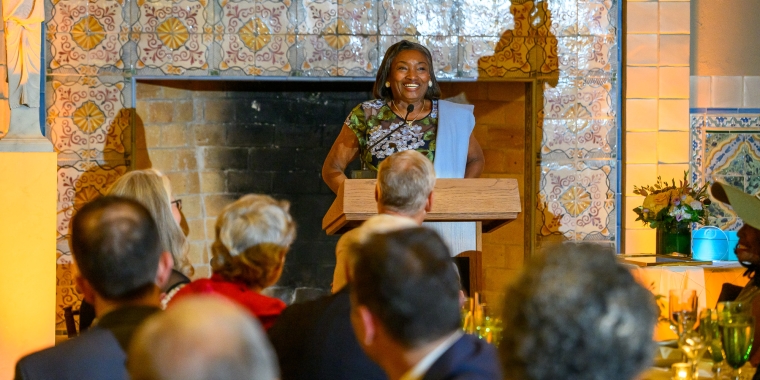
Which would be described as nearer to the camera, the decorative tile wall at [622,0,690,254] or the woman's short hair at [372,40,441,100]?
the woman's short hair at [372,40,441,100]

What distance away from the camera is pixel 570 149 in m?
5.13

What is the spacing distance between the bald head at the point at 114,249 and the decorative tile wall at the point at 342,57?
324 centimetres

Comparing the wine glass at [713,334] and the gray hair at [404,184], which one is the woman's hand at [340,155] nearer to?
the gray hair at [404,184]

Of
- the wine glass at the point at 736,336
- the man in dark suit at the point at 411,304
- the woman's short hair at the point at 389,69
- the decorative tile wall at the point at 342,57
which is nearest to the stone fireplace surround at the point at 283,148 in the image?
the decorative tile wall at the point at 342,57

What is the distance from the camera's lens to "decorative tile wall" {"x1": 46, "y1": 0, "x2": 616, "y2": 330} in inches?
195

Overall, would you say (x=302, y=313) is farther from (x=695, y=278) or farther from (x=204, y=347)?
(x=695, y=278)

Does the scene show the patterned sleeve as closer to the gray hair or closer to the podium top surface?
the podium top surface

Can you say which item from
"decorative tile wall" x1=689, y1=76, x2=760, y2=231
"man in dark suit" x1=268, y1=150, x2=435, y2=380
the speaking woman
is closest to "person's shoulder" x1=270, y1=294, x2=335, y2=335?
"man in dark suit" x1=268, y1=150, x2=435, y2=380

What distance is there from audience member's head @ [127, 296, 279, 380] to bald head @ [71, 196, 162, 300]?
69 cm

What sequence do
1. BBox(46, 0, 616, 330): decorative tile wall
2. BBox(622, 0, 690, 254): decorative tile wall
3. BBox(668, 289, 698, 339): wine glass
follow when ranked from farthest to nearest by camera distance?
BBox(622, 0, 690, 254): decorative tile wall → BBox(46, 0, 616, 330): decorative tile wall → BBox(668, 289, 698, 339): wine glass

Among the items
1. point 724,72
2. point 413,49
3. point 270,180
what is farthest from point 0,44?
point 724,72

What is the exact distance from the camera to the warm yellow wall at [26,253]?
4320 mm

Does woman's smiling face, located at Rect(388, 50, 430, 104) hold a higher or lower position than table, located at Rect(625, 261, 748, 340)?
higher

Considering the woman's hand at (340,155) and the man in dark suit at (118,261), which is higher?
the woman's hand at (340,155)
